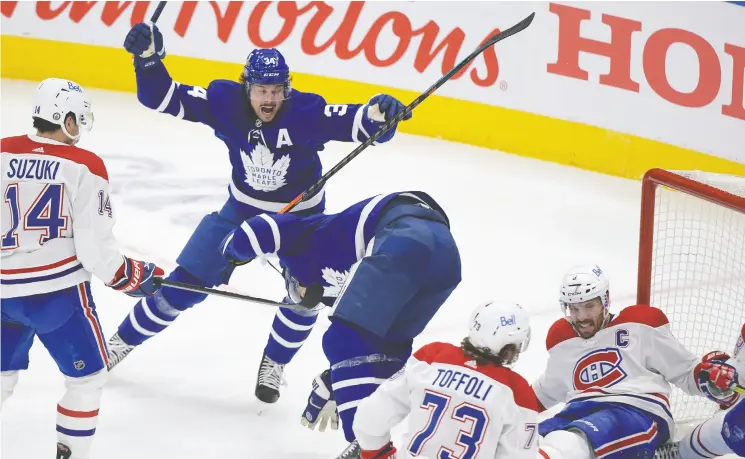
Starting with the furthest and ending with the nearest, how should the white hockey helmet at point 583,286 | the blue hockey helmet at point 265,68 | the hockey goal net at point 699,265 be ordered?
1. the hockey goal net at point 699,265
2. the blue hockey helmet at point 265,68
3. the white hockey helmet at point 583,286

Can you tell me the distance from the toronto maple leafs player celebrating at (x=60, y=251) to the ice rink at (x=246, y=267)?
398 millimetres

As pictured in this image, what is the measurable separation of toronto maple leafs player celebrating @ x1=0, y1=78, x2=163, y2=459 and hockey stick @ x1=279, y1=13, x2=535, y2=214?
2.20 ft

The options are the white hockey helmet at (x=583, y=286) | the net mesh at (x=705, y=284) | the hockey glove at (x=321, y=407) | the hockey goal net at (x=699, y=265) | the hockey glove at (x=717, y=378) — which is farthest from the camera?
the net mesh at (x=705, y=284)

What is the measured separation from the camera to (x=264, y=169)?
343cm

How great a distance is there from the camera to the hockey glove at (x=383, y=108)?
3.25 meters

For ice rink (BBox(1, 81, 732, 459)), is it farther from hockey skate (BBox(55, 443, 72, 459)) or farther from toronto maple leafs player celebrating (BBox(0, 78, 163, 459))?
toronto maple leafs player celebrating (BBox(0, 78, 163, 459))

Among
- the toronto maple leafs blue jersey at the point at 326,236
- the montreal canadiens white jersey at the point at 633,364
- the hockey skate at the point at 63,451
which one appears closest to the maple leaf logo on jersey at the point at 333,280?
the toronto maple leafs blue jersey at the point at 326,236

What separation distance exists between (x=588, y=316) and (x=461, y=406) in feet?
2.61

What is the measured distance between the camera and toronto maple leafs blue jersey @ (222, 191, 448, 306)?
8.94ft

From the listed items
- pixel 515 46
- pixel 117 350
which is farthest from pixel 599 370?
pixel 515 46

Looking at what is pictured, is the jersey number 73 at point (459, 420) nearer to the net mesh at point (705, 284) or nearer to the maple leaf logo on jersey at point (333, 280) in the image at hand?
the maple leaf logo on jersey at point (333, 280)

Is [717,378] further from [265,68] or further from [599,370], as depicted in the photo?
[265,68]

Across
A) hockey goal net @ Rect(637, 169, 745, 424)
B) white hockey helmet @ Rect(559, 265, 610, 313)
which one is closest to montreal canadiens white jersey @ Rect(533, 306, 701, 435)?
white hockey helmet @ Rect(559, 265, 610, 313)

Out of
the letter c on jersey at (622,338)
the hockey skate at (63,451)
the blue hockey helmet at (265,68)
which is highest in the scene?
the blue hockey helmet at (265,68)
